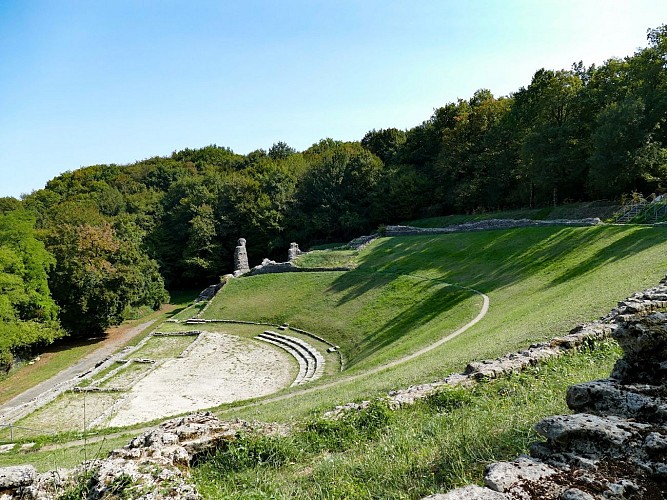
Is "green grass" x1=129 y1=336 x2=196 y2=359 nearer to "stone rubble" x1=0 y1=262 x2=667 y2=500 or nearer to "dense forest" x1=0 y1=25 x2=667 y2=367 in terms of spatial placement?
"dense forest" x1=0 y1=25 x2=667 y2=367

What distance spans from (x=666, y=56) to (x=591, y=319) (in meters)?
30.9

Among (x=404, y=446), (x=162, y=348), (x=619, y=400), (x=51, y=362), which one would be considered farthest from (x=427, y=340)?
(x=51, y=362)

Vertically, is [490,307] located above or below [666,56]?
below

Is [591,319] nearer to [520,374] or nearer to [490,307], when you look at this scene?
[520,374]

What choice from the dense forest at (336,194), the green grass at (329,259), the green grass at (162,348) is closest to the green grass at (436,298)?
the green grass at (329,259)

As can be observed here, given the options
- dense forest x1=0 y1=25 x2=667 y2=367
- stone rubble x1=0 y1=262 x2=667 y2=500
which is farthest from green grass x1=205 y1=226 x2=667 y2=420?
dense forest x1=0 y1=25 x2=667 y2=367

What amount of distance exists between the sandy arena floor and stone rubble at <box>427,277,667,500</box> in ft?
58.3

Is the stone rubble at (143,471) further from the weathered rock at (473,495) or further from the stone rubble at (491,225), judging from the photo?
the stone rubble at (491,225)

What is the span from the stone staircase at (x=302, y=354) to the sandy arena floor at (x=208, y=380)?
0.57 m

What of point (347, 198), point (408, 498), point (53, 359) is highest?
point (347, 198)

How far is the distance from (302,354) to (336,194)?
37375 millimetres

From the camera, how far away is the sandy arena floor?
780 inches

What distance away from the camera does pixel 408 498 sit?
4.57 metres

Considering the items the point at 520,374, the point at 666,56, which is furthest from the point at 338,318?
the point at 666,56
